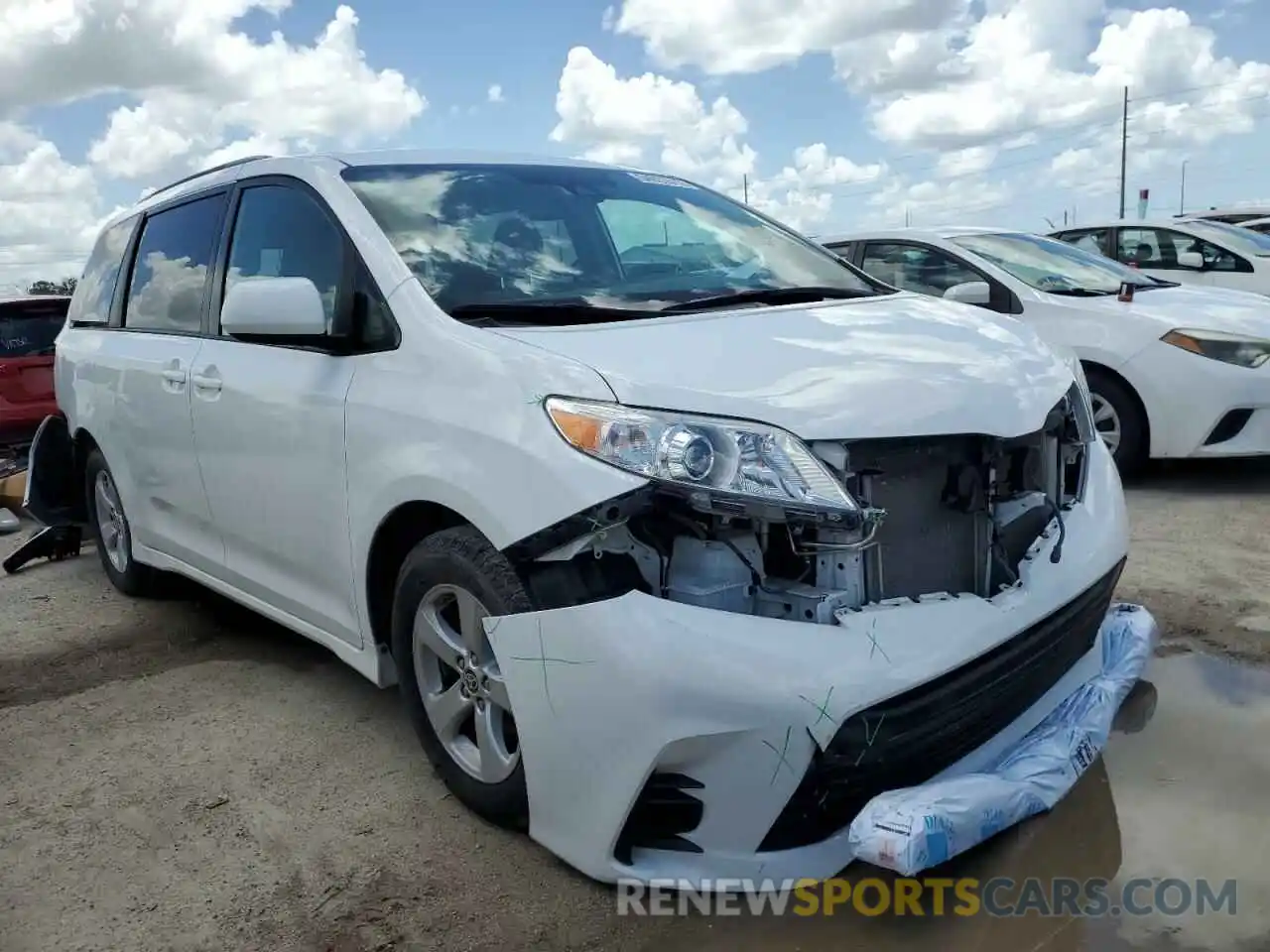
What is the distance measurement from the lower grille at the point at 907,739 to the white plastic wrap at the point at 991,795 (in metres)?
0.05

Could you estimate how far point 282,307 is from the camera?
9.63 feet

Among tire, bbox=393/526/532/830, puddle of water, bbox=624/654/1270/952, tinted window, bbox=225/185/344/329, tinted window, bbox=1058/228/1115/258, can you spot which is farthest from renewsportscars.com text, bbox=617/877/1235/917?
tinted window, bbox=1058/228/1115/258

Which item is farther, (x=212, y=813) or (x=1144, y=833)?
(x=212, y=813)

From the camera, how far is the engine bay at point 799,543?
2.25 metres

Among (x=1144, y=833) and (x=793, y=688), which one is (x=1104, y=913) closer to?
(x=1144, y=833)

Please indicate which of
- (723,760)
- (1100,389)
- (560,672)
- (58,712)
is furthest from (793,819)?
(1100,389)

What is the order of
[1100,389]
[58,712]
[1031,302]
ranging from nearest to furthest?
[58,712], [1100,389], [1031,302]

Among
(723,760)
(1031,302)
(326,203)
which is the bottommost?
(723,760)

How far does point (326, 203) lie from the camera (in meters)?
3.24

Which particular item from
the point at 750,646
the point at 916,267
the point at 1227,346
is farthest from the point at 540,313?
the point at 916,267

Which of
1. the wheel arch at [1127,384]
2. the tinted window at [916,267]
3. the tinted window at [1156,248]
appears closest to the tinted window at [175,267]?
the tinted window at [916,267]

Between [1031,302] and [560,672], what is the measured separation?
16.3 feet

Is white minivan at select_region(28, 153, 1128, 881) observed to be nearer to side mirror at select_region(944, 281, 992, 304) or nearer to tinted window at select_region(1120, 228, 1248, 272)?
side mirror at select_region(944, 281, 992, 304)

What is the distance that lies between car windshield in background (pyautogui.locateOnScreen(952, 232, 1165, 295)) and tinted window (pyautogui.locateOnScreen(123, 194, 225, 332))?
4496 mm
